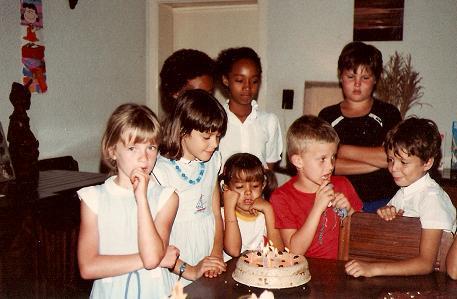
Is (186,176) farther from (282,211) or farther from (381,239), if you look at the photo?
(381,239)

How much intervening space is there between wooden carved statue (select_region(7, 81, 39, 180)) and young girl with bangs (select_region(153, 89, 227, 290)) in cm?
136

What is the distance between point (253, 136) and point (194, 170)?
1.01 metres

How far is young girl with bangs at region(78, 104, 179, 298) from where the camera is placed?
1721 millimetres

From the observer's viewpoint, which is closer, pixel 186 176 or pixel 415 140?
pixel 415 140

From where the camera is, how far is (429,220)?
1.91 m

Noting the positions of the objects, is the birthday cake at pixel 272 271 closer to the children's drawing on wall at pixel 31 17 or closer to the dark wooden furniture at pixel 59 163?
the dark wooden furniture at pixel 59 163

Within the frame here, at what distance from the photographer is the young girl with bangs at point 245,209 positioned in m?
2.47

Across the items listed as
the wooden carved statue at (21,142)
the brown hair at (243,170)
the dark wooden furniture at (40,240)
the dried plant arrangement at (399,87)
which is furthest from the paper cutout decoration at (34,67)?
the dried plant arrangement at (399,87)

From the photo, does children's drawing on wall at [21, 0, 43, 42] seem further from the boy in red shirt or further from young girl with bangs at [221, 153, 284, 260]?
the boy in red shirt

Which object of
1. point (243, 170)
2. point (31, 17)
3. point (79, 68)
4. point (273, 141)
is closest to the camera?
point (243, 170)

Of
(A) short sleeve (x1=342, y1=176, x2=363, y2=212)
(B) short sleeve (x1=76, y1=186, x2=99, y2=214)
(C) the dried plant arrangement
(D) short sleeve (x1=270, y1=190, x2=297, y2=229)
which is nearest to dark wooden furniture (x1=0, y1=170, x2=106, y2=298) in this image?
(B) short sleeve (x1=76, y1=186, x2=99, y2=214)

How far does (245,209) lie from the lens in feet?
8.57

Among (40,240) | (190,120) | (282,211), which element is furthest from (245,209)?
(40,240)

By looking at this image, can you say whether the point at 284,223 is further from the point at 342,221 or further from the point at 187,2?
the point at 187,2
